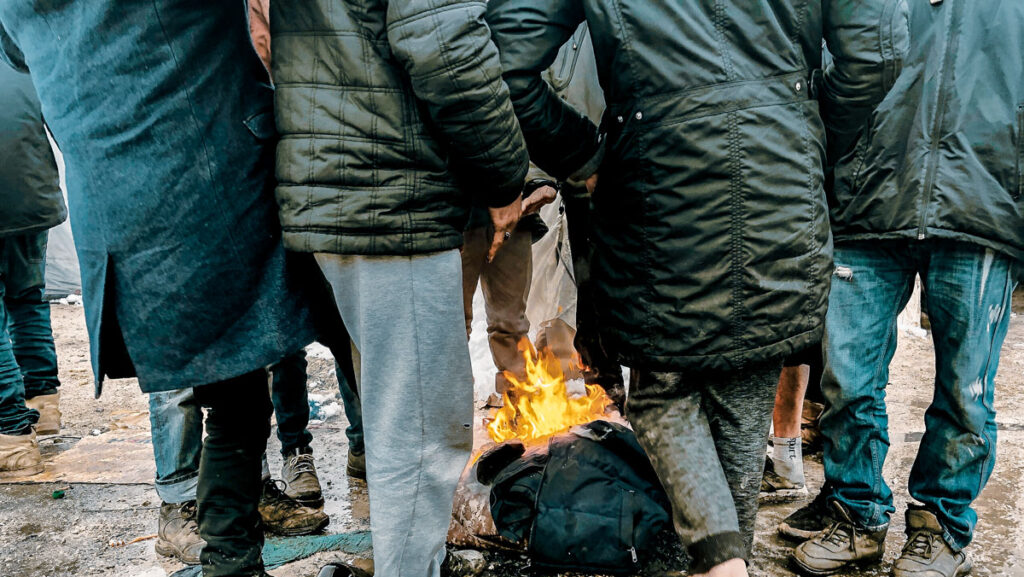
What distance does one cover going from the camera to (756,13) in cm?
200

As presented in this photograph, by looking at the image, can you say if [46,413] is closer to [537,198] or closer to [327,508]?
[327,508]

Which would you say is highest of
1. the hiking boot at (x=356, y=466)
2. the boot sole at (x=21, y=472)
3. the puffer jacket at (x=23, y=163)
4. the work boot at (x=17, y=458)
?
the puffer jacket at (x=23, y=163)

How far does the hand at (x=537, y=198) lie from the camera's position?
128 inches

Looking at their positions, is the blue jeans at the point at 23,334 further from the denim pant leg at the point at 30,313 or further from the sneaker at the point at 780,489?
the sneaker at the point at 780,489

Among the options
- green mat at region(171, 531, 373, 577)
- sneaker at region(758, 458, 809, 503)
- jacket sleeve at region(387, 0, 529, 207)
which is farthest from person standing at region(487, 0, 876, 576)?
green mat at region(171, 531, 373, 577)

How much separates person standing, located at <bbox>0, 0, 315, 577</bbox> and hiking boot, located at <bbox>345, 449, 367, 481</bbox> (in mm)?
1527

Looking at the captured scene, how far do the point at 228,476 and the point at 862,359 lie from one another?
8.29ft

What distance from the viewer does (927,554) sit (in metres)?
2.69

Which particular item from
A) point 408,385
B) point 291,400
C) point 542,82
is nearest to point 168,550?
point 291,400

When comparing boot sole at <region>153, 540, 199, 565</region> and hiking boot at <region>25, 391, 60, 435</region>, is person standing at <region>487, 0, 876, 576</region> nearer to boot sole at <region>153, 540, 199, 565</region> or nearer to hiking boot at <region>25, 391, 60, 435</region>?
boot sole at <region>153, 540, 199, 565</region>

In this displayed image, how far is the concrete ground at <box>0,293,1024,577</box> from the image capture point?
2900 millimetres

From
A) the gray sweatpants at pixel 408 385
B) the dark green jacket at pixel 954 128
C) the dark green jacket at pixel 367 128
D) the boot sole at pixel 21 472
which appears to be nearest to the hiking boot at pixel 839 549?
the dark green jacket at pixel 954 128

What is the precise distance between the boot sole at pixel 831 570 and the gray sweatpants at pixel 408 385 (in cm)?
157

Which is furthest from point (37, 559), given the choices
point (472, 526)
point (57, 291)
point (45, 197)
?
point (57, 291)
